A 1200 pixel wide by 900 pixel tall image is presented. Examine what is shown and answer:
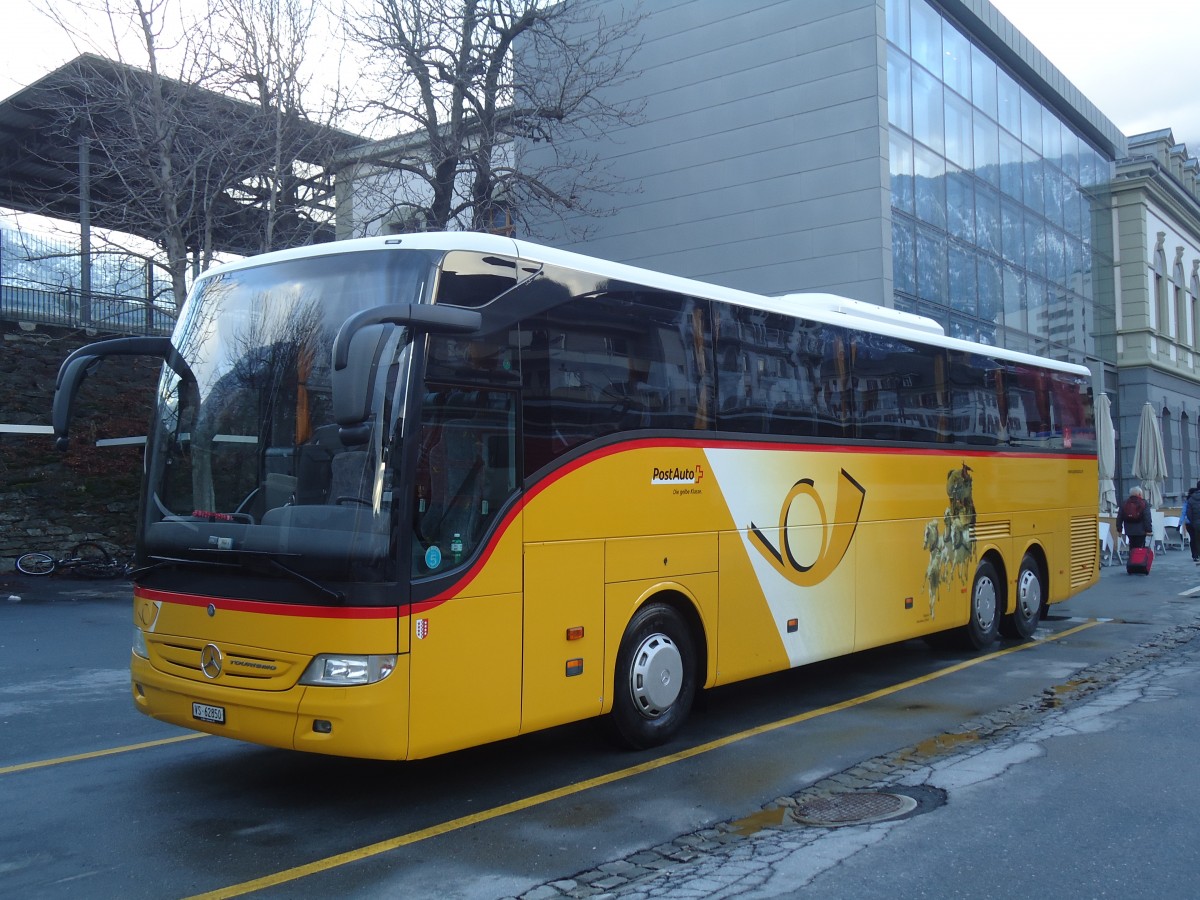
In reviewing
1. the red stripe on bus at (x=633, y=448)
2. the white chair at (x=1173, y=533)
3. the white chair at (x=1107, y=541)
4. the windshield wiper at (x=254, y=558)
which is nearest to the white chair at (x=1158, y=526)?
the white chair at (x=1173, y=533)

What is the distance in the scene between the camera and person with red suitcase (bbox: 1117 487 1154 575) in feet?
67.5

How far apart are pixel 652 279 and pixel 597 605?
7.74 ft

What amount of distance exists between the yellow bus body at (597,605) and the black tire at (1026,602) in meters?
1.77

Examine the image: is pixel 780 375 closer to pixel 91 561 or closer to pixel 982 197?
pixel 91 561

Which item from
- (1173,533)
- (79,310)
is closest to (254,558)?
(79,310)

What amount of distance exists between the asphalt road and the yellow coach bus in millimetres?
514

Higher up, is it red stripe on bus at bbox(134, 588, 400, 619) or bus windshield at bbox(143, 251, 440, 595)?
bus windshield at bbox(143, 251, 440, 595)

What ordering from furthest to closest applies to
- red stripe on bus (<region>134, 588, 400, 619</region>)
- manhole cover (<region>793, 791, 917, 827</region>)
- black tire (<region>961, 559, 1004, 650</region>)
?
black tire (<region>961, 559, 1004, 650</region>), manhole cover (<region>793, 791, 917, 827</region>), red stripe on bus (<region>134, 588, 400, 619</region>)

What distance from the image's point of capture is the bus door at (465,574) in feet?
19.0

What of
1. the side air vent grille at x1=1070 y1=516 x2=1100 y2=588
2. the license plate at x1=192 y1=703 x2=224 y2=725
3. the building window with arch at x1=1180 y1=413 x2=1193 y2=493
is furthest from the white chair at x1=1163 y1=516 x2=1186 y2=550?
the license plate at x1=192 y1=703 x2=224 y2=725

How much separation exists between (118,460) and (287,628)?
17.1 metres

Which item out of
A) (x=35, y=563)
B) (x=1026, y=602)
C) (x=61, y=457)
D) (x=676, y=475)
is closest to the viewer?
(x=676, y=475)

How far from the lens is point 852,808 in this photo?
6.07 meters

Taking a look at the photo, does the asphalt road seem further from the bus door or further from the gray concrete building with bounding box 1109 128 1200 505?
the gray concrete building with bounding box 1109 128 1200 505
